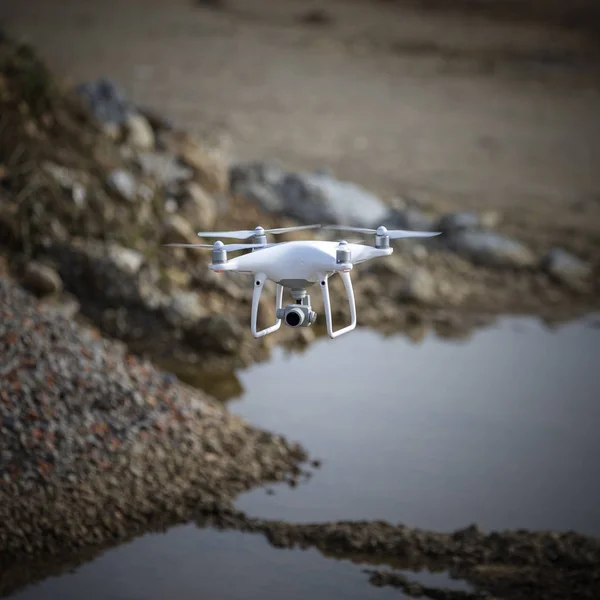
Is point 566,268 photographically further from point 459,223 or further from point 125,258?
point 125,258

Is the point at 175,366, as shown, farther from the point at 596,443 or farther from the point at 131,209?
the point at 596,443

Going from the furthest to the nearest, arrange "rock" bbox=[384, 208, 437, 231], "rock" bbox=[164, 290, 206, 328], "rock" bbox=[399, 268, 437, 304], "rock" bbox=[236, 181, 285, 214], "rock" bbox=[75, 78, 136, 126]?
"rock" bbox=[384, 208, 437, 231] < "rock" bbox=[236, 181, 285, 214] < "rock" bbox=[75, 78, 136, 126] < "rock" bbox=[399, 268, 437, 304] < "rock" bbox=[164, 290, 206, 328]

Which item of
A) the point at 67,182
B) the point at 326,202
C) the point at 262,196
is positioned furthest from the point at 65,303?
the point at 326,202

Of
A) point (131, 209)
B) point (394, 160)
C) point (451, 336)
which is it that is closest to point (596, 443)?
point (451, 336)

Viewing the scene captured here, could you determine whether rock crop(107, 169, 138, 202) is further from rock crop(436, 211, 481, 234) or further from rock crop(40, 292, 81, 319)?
rock crop(436, 211, 481, 234)

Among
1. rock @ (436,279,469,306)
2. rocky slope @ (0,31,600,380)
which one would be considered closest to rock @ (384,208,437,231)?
rocky slope @ (0,31,600,380)

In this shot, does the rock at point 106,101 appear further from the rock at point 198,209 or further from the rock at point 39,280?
the rock at point 39,280
